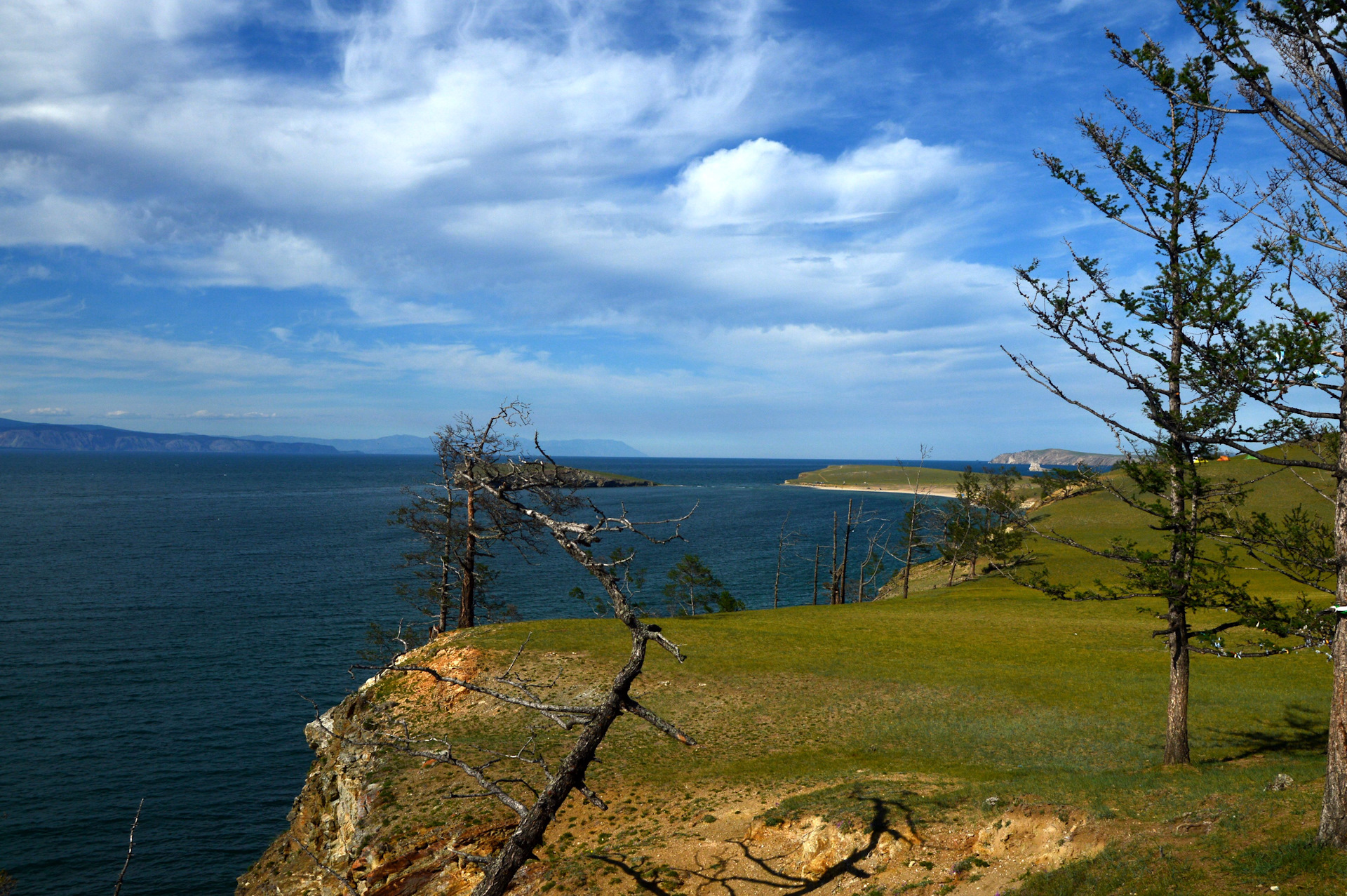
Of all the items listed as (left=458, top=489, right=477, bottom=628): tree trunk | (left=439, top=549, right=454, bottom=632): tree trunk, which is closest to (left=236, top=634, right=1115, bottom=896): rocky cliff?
(left=458, top=489, right=477, bottom=628): tree trunk

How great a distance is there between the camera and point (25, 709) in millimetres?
37969

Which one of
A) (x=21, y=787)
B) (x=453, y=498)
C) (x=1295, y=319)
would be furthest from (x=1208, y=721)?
(x=21, y=787)

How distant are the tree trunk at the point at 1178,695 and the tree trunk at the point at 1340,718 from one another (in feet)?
20.3

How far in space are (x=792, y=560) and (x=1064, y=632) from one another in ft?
179

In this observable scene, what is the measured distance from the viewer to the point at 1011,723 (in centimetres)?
2275

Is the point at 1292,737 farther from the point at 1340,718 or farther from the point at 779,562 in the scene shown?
the point at 779,562

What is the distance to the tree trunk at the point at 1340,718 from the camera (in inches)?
376

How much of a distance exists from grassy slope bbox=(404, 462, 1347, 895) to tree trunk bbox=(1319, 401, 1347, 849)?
40cm

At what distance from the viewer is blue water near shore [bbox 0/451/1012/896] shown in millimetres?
27547

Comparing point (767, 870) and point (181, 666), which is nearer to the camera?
point (767, 870)

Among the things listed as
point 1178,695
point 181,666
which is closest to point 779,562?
point 181,666

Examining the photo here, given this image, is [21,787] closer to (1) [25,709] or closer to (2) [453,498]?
(1) [25,709]

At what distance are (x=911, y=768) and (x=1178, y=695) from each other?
21.0 feet

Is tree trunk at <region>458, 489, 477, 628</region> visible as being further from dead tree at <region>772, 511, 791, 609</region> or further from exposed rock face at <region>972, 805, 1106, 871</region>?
dead tree at <region>772, 511, 791, 609</region>
